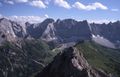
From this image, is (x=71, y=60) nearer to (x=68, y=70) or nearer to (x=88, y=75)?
(x=68, y=70)

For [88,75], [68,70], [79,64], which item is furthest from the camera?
[79,64]

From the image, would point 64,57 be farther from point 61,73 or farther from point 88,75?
point 88,75

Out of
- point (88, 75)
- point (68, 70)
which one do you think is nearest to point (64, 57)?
point (68, 70)

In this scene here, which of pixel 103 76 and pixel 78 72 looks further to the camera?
pixel 103 76

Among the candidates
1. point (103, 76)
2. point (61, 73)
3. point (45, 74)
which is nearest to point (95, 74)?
point (103, 76)

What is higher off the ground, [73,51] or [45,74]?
[73,51]

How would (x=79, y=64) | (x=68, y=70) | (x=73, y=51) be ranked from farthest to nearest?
(x=73, y=51), (x=79, y=64), (x=68, y=70)
